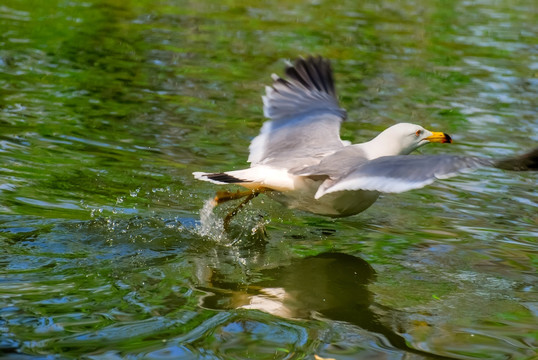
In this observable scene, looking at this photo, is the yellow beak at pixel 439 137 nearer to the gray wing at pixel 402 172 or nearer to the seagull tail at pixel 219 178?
the gray wing at pixel 402 172

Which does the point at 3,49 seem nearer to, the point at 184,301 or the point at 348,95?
the point at 348,95

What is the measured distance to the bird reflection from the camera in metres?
4.74

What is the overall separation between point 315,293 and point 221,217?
5.43ft

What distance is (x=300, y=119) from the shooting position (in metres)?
6.77

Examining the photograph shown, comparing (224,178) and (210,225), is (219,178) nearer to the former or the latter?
(224,178)

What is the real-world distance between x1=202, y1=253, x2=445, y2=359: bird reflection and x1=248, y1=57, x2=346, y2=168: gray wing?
2.53 ft

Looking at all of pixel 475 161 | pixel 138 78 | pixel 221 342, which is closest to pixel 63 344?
pixel 221 342

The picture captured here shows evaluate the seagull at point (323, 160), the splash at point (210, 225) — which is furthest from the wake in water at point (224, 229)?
the seagull at point (323, 160)

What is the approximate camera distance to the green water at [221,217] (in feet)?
14.5

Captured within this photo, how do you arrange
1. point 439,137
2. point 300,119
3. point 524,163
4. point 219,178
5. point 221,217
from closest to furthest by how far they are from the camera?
1. point 524,163
2. point 219,178
3. point 439,137
4. point 221,217
5. point 300,119

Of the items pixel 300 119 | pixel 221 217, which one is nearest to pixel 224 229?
pixel 221 217

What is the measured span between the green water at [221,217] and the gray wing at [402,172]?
67cm

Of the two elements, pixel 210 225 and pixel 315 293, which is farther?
pixel 210 225

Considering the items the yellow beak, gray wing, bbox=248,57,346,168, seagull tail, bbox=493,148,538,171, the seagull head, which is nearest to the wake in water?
gray wing, bbox=248,57,346,168
